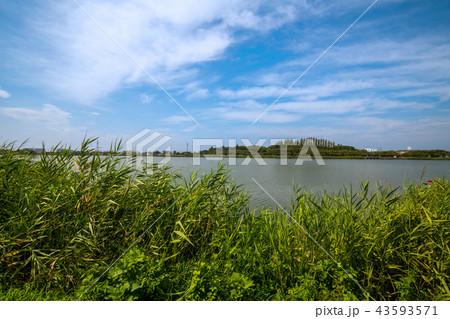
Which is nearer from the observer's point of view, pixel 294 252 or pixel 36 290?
pixel 36 290

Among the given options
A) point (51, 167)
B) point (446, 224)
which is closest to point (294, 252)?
point (446, 224)

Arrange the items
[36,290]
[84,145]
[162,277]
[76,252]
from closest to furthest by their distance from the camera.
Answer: [162,277]
[36,290]
[76,252]
[84,145]

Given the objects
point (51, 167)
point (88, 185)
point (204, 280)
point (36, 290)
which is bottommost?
point (36, 290)

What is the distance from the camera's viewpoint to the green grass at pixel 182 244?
2895 millimetres

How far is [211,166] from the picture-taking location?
4570mm

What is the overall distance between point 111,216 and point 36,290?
48.6 inches

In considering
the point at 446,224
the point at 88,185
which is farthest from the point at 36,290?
the point at 446,224

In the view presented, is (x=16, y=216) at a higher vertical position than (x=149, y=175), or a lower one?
lower

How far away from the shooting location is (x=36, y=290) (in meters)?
3.04

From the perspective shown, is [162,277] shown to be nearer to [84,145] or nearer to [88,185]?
[88,185]

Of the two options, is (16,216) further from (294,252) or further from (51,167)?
(294,252)

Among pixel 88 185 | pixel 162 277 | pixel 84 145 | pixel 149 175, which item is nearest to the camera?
pixel 162 277

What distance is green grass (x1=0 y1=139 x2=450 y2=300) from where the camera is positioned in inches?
114

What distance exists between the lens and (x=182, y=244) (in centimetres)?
374
